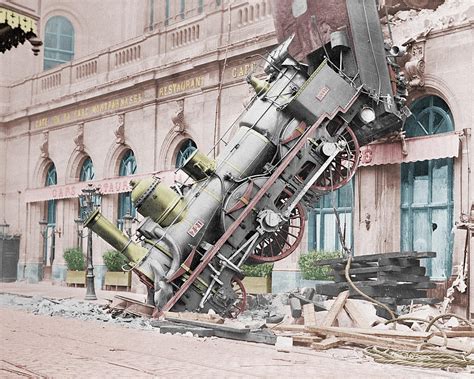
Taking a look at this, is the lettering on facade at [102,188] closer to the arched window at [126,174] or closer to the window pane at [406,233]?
the arched window at [126,174]

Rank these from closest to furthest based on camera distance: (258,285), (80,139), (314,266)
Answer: (314,266), (258,285), (80,139)

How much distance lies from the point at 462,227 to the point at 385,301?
6.87 ft

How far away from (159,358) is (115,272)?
16569 mm

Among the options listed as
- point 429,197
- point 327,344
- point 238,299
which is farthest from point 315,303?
point 429,197

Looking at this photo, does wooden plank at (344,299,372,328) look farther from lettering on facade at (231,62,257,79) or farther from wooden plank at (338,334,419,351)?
lettering on facade at (231,62,257,79)

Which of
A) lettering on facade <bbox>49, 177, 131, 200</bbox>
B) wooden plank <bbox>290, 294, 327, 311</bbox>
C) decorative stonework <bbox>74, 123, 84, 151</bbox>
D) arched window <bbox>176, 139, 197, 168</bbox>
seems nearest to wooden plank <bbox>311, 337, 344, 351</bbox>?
wooden plank <bbox>290, 294, 327, 311</bbox>

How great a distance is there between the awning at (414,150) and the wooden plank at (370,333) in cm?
579

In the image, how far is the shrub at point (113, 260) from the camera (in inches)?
1007

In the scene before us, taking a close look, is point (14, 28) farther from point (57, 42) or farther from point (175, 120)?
point (57, 42)

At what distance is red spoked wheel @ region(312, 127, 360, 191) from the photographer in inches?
567

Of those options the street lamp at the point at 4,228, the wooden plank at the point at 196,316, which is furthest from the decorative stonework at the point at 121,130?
the wooden plank at the point at 196,316

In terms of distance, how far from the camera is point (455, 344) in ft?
32.9

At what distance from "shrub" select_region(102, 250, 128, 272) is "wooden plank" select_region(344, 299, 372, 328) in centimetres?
1396

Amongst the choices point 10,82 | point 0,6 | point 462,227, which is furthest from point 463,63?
point 10,82
